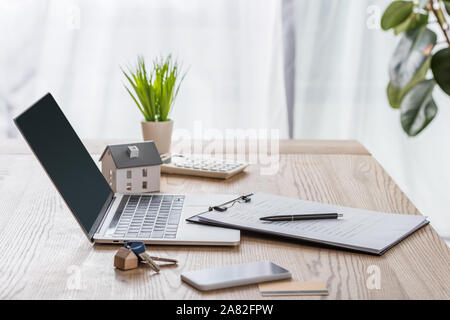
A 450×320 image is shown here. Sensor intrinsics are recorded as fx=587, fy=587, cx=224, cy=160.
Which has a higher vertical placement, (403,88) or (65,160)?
(65,160)

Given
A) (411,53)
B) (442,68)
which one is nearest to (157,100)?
(442,68)

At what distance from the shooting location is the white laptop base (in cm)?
92

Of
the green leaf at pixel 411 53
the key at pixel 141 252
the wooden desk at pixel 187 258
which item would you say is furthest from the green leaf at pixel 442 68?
the key at pixel 141 252

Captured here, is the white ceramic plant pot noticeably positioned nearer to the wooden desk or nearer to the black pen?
the wooden desk

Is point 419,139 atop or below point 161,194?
below

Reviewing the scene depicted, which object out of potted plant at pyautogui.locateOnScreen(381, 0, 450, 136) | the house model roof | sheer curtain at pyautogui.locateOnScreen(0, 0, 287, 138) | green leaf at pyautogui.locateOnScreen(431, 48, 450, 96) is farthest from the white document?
sheer curtain at pyautogui.locateOnScreen(0, 0, 287, 138)

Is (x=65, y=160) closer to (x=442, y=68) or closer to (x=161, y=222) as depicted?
(x=161, y=222)

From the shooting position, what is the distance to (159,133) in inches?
63.8

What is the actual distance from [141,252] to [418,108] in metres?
1.55
